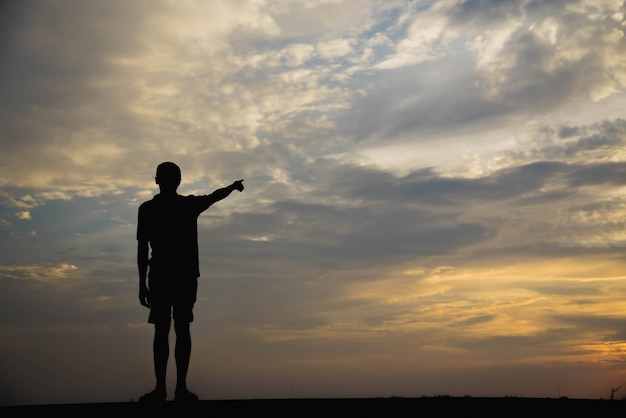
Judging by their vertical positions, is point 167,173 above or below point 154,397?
above

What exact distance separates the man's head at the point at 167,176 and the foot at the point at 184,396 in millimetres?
2747

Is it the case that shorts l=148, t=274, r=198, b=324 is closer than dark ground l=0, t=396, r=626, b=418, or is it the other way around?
dark ground l=0, t=396, r=626, b=418

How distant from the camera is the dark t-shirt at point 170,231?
8.91m

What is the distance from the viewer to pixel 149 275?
8.98 metres

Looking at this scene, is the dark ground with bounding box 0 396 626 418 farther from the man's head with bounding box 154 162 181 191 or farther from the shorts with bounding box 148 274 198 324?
the man's head with bounding box 154 162 181 191

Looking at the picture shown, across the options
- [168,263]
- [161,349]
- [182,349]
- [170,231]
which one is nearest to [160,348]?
[161,349]

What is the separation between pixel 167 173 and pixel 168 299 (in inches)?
68.0

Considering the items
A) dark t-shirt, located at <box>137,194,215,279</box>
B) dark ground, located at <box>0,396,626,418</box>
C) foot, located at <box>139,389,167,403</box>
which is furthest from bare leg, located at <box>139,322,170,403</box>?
dark t-shirt, located at <box>137,194,215,279</box>

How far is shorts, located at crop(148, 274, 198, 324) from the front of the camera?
8.84 metres

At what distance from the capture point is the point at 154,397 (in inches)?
334

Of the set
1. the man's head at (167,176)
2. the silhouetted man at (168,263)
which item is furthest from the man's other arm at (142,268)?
the man's head at (167,176)

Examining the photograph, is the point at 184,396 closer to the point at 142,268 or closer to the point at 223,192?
the point at 142,268

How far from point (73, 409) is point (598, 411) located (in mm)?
7184

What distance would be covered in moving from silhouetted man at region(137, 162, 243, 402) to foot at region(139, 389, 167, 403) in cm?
30
